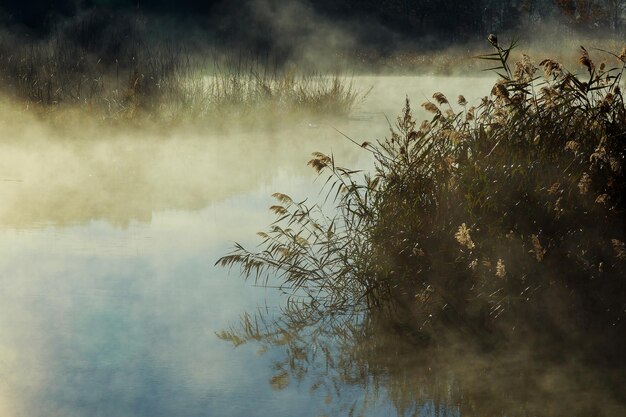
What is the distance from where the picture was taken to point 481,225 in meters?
5.46

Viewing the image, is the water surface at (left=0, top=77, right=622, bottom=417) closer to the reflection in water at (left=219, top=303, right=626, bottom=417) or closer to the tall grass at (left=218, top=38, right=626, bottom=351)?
the reflection in water at (left=219, top=303, right=626, bottom=417)

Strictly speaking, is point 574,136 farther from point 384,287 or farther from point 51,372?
point 51,372

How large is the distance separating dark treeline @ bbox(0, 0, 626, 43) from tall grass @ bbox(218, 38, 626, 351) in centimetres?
1923

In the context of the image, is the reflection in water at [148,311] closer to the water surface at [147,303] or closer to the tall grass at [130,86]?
the water surface at [147,303]

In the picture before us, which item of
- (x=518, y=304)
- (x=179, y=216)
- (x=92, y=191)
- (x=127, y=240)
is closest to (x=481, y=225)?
(x=518, y=304)

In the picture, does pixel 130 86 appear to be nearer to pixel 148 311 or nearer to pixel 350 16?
pixel 148 311

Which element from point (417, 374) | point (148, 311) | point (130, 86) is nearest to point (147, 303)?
point (148, 311)

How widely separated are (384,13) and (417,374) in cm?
3668

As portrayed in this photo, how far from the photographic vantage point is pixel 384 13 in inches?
1602

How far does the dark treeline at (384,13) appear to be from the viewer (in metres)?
28.2

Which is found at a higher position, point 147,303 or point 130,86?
point 147,303

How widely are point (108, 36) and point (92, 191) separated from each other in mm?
8279

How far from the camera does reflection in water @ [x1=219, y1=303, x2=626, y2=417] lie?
4.38 m

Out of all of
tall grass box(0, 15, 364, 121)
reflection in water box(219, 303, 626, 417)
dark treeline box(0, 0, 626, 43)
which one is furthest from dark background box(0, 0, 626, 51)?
reflection in water box(219, 303, 626, 417)
